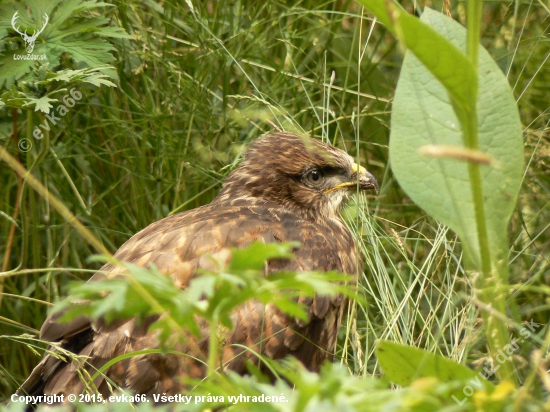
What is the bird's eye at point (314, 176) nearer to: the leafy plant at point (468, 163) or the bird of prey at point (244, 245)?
the bird of prey at point (244, 245)

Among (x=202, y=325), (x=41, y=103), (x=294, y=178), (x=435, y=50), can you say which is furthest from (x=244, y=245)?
(x=435, y=50)

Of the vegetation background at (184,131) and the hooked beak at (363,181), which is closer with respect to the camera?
the hooked beak at (363,181)

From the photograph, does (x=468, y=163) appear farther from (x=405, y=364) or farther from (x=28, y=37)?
(x=28, y=37)

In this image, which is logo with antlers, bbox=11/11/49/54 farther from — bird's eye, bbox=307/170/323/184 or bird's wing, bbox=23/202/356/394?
bird's eye, bbox=307/170/323/184

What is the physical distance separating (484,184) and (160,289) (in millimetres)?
996

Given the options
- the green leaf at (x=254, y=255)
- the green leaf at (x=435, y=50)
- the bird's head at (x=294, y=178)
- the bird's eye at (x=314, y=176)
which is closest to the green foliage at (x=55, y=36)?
the bird's head at (x=294, y=178)

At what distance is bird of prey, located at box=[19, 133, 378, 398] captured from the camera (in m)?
2.68

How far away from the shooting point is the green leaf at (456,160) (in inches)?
72.7

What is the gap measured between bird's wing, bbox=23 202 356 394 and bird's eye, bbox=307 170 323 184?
312 millimetres

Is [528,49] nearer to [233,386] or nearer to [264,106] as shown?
[264,106]

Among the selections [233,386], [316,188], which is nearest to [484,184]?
[233,386]

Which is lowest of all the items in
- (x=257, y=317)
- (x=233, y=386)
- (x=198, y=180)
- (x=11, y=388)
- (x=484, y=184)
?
(x=11, y=388)

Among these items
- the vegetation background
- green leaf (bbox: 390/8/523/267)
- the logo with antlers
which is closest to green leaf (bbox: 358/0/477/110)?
green leaf (bbox: 390/8/523/267)

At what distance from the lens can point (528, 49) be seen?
13.4ft
